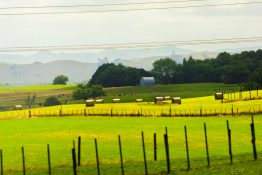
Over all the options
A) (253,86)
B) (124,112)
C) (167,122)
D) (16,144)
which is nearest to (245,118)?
(167,122)

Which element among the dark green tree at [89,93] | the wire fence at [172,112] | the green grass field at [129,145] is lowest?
the green grass field at [129,145]

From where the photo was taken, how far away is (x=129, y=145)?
2056 inches

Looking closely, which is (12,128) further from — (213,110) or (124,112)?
(213,110)

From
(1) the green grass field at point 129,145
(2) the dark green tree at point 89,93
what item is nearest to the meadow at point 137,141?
(1) the green grass field at point 129,145

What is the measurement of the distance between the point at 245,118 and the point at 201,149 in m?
33.4

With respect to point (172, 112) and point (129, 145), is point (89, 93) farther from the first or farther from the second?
point (129, 145)

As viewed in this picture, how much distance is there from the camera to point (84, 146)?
5309 centimetres

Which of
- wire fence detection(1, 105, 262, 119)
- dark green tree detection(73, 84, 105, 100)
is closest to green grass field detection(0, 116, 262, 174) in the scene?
wire fence detection(1, 105, 262, 119)

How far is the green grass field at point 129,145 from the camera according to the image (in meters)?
35.9

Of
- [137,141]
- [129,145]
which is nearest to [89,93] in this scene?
[137,141]

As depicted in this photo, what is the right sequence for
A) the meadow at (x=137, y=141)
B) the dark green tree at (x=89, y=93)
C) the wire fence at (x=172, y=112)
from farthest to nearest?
the dark green tree at (x=89, y=93) → the wire fence at (x=172, y=112) → the meadow at (x=137, y=141)

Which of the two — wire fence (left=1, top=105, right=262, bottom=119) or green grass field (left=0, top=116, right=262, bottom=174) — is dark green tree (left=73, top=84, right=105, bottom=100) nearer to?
wire fence (left=1, top=105, right=262, bottom=119)

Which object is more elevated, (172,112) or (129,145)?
(172,112)

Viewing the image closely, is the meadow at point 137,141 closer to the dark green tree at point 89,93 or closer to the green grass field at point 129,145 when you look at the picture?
the green grass field at point 129,145
